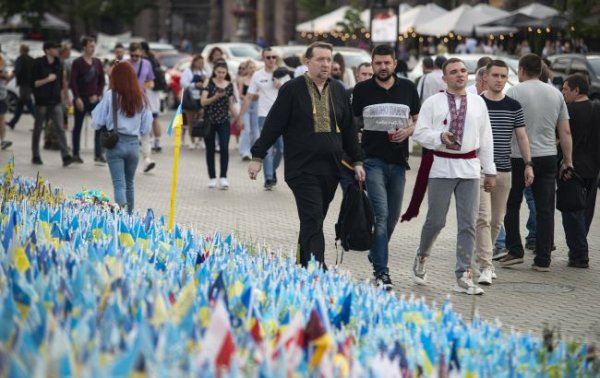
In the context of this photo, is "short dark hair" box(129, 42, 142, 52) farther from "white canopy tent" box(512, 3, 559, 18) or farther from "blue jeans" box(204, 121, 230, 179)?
"white canopy tent" box(512, 3, 559, 18)

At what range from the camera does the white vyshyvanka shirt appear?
9688 mm

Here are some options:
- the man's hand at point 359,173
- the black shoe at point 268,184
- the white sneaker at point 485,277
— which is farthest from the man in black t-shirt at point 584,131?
the black shoe at point 268,184

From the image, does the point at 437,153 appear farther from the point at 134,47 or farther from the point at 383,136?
the point at 134,47

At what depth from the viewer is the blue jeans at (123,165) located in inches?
484

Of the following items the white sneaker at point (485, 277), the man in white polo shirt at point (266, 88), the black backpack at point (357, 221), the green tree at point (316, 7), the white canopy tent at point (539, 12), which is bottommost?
the white sneaker at point (485, 277)

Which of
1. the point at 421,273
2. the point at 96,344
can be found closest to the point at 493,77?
the point at 421,273

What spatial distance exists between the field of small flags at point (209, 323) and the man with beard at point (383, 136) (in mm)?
2648

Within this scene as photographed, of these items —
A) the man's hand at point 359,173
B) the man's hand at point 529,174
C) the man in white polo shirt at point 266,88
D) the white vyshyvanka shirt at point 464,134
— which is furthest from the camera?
the man in white polo shirt at point 266,88

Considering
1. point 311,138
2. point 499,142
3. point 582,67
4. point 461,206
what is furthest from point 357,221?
point 582,67

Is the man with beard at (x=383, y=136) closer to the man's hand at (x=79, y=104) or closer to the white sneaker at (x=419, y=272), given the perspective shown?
the white sneaker at (x=419, y=272)

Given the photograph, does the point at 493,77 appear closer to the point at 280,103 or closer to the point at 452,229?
the point at 280,103

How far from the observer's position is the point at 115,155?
1241cm

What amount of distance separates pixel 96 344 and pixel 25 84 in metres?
18.6

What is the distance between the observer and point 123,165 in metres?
12.5
